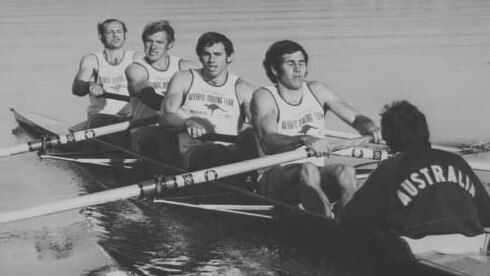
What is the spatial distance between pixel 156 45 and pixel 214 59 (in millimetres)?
1890

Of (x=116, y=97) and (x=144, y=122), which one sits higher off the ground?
(x=116, y=97)

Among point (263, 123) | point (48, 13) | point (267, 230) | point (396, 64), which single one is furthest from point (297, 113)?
point (48, 13)

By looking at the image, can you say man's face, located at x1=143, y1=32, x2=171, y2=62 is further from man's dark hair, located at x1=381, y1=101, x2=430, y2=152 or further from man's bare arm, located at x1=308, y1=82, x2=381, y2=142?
man's dark hair, located at x1=381, y1=101, x2=430, y2=152

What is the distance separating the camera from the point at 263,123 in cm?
734

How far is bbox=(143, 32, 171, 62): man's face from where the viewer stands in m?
10.2

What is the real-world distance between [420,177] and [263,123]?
7.52 feet

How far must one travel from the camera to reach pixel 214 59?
28.2 ft

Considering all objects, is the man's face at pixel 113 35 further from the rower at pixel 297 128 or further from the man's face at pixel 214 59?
the rower at pixel 297 128

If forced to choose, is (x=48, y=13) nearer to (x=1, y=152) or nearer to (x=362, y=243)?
(x=1, y=152)

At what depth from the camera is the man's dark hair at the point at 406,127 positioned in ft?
17.6

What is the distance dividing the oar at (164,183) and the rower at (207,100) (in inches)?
38.5

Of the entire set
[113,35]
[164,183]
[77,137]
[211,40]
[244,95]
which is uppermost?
[113,35]

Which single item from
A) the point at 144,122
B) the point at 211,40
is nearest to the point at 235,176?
the point at 211,40

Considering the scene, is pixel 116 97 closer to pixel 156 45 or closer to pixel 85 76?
pixel 85 76
